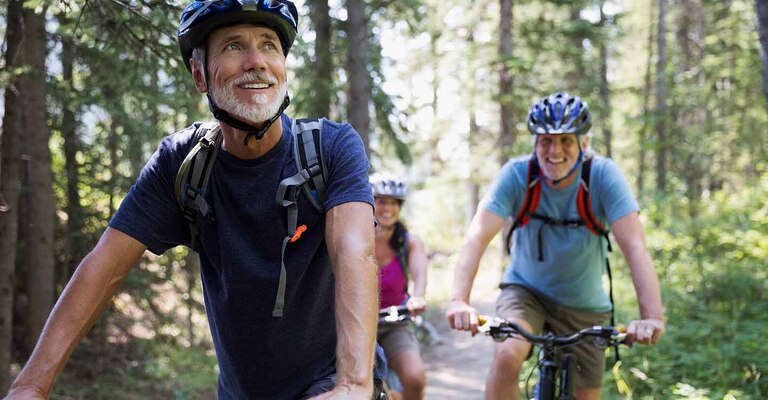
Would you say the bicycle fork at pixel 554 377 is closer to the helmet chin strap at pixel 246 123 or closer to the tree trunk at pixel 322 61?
the helmet chin strap at pixel 246 123

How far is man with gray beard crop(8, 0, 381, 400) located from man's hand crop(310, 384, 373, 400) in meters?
0.42

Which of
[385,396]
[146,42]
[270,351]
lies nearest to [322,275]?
[270,351]

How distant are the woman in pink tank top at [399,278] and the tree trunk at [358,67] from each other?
13.4 ft

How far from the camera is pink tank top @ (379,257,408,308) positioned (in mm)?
6723

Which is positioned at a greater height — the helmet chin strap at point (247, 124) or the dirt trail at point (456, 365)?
the helmet chin strap at point (247, 124)

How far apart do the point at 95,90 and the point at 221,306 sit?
787 centimetres

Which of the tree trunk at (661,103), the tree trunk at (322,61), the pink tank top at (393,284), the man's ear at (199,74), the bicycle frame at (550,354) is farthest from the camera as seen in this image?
the tree trunk at (661,103)

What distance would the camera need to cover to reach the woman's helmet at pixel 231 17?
2.62m

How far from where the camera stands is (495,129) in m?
30.6

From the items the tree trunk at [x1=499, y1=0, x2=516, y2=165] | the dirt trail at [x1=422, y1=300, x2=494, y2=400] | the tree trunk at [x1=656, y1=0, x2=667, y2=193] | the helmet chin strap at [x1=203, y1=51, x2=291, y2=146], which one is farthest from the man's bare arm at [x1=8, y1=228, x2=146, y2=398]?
the tree trunk at [x1=656, y1=0, x2=667, y2=193]

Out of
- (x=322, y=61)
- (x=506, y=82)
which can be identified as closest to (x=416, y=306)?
(x=322, y=61)

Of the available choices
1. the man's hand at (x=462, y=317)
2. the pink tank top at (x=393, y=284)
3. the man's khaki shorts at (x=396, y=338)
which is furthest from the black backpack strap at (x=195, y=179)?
the pink tank top at (x=393, y=284)

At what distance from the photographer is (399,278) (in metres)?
6.78

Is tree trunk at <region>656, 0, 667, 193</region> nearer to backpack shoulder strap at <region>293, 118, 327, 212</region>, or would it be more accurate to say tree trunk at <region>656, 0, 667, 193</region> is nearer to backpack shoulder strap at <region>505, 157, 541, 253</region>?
backpack shoulder strap at <region>505, 157, 541, 253</region>
